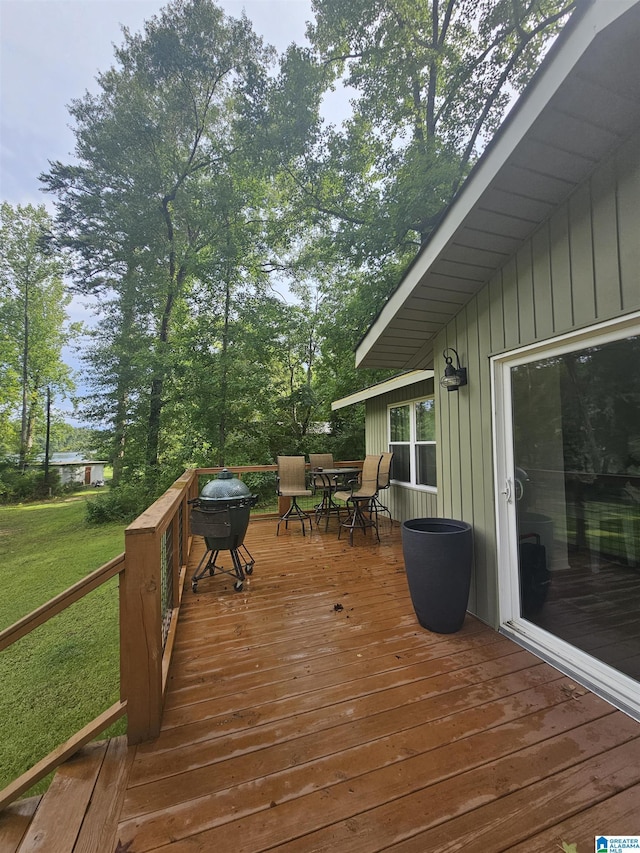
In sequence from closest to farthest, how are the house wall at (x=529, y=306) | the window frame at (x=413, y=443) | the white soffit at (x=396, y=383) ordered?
the house wall at (x=529, y=306), the white soffit at (x=396, y=383), the window frame at (x=413, y=443)

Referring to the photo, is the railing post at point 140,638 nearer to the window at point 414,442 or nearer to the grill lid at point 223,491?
the grill lid at point 223,491

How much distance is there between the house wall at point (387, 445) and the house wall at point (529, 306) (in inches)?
71.4

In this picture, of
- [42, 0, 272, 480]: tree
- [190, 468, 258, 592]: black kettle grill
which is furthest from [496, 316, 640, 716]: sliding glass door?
[42, 0, 272, 480]: tree

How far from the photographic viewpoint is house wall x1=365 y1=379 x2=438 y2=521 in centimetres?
507

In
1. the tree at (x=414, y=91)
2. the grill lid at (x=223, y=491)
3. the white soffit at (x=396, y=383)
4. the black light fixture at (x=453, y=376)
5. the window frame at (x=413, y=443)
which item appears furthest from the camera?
the tree at (x=414, y=91)

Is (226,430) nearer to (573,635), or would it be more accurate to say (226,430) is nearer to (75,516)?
(75,516)

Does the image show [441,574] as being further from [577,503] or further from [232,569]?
[232,569]

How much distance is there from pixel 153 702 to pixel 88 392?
998cm

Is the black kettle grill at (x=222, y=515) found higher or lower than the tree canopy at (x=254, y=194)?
lower

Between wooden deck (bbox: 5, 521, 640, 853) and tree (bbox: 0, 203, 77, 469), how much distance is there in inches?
638

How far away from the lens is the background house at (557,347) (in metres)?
1.70

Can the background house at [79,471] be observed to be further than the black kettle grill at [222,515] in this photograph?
Yes

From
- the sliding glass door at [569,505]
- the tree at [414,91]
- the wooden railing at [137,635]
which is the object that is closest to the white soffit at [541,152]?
the sliding glass door at [569,505]

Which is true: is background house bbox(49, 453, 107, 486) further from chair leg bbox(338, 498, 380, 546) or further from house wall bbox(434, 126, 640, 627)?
house wall bbox(434, 126, 640, 627)
